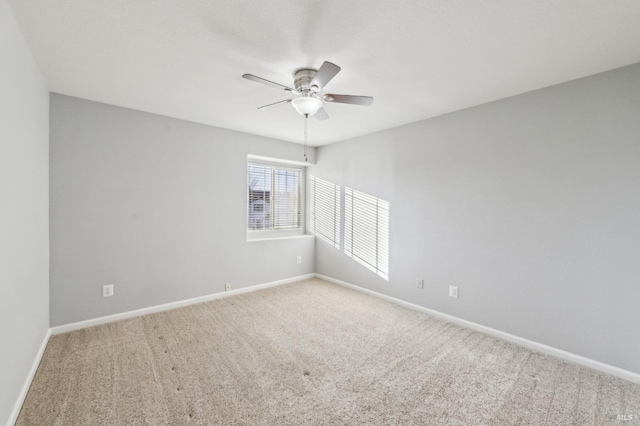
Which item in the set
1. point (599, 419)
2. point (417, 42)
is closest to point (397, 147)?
point (417, 42)

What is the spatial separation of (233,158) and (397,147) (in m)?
2.37

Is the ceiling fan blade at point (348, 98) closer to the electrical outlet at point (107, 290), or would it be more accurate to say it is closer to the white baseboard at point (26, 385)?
the white baseboard at point (26, 385)

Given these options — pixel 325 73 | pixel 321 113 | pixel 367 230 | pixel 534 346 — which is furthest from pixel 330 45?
pixel 534 346

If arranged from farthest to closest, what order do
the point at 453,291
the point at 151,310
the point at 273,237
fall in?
the point at 273,237
the point at 151,310
the point at 453,291

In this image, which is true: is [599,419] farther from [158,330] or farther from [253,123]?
[253,123]

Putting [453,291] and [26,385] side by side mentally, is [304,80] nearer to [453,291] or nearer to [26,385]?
[453,291]

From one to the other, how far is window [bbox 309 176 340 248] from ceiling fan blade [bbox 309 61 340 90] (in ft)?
8.99

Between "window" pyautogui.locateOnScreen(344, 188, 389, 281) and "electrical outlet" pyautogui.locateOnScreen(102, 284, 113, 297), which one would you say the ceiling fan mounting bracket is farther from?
"electrical outlet" pyautogui.locateOnScreen(102, 284, 113, 297)

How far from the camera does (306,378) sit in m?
2.16

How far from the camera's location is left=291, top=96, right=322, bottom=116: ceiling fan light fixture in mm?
2227

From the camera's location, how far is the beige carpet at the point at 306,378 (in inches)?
70.2

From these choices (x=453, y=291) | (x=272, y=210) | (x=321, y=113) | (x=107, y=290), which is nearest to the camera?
(x=321, y=113)

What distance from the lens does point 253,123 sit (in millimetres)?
3730

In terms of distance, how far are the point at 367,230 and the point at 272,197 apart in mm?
1804
